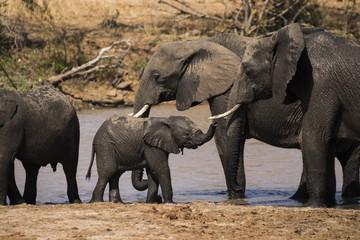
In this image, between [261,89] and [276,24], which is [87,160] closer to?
[261,89]

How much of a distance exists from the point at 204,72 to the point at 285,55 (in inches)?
74.9

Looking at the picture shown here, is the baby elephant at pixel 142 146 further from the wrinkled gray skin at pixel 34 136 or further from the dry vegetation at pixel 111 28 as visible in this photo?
the dry vegetation at pixel 111 28

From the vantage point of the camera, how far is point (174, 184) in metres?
9.69

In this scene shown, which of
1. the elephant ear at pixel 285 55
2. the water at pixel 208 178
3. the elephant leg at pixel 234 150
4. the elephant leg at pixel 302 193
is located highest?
the elephant ear at pixel 285 55

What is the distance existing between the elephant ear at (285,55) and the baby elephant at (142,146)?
3.40 feet

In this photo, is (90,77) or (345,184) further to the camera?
(90,77)

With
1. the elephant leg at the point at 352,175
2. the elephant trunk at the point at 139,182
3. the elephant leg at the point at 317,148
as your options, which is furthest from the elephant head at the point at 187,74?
the elephant leg at the point at 317,148

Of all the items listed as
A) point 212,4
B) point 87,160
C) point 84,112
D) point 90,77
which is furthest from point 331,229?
point 212,4

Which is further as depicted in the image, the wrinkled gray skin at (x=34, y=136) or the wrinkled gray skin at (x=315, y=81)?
the wrinkled gray skin at (x=34, y=136)

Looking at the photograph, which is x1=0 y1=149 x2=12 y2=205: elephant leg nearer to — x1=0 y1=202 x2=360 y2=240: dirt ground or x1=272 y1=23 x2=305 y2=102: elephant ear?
x1=0 y1=202 x2=360 y2=240: dirt ground

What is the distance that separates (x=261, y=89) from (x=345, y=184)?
6.38 feet

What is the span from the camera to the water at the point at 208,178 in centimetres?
878

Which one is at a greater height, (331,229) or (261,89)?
(261,89)

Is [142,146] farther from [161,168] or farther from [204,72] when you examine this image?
[204,72]
